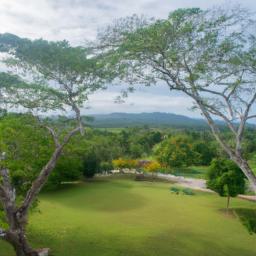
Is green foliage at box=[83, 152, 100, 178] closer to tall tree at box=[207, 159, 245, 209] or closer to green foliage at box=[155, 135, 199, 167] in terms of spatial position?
green foliage at box=[155, 135, 199, 167]

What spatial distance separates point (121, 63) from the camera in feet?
31.8

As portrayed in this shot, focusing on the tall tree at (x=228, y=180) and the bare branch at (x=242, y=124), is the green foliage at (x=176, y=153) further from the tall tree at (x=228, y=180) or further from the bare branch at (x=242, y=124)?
the bare branch at (x=242, y=124)

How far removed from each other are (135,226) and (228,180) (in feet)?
25.6

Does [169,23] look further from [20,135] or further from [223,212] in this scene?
[223,212]

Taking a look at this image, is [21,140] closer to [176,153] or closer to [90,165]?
[90,165]

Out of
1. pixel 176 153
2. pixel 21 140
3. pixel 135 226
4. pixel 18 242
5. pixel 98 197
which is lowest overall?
pixel 98 197

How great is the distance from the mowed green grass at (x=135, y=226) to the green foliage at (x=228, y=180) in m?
1.41

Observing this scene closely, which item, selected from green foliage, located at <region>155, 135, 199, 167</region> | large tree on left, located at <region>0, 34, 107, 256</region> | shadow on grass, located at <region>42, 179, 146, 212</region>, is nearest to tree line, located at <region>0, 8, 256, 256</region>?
large tree on left, located at <region>0, 34, 107, 256</region>

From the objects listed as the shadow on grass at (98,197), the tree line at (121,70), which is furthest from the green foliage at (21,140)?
the shadow on grass at (98,197)

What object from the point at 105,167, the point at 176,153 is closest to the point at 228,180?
the point at 105,167

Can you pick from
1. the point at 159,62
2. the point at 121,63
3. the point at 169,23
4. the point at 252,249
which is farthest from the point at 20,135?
the point at 252,249

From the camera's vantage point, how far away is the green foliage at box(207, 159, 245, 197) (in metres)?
22.7

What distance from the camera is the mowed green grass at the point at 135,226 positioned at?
1414cm

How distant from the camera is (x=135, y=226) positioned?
17.6 metres
